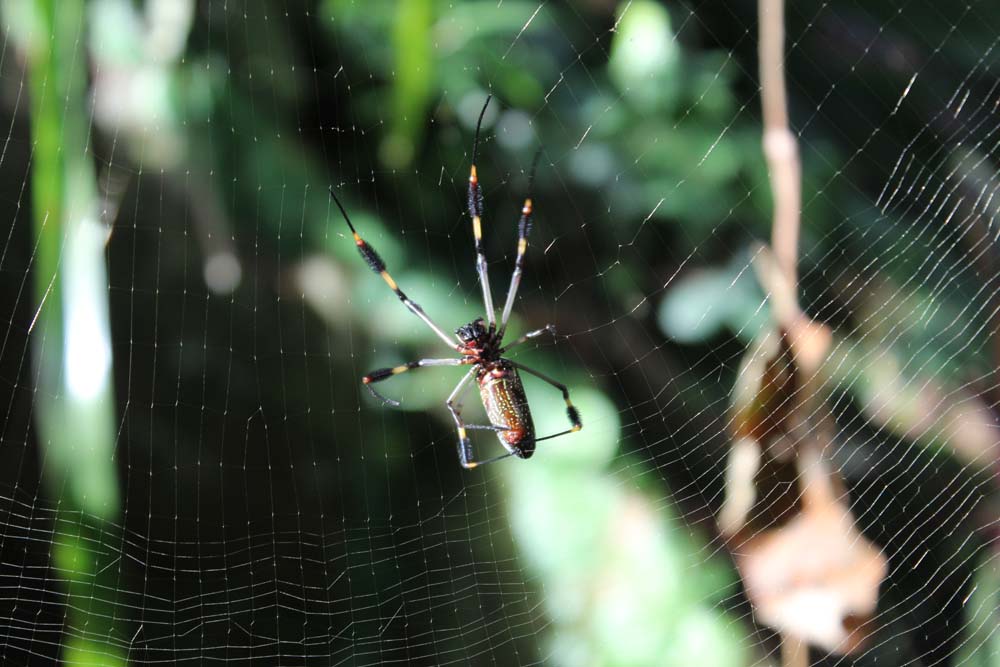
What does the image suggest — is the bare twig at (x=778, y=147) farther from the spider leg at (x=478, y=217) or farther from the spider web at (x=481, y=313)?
the spider leg at (x=478, y=217)

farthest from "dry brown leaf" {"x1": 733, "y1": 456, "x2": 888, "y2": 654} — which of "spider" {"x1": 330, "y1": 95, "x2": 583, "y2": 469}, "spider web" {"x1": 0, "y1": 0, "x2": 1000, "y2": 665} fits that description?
"spider" {"x1": 330, "y1": 95, "x2": 583, "y2": 469}

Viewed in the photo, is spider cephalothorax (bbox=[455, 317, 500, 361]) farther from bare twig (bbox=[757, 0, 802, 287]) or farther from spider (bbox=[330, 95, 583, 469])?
bare twig (bbox=[757, 0, 802, 287])

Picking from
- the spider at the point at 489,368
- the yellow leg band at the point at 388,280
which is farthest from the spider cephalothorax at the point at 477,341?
the yellow leg band at the point at 388,280

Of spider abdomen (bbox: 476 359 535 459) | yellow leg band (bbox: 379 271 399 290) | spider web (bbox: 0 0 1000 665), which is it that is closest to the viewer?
spider abdomen (bbox: 476 359 535 459)

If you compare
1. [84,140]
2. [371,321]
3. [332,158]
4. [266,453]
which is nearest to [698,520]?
[371,321]

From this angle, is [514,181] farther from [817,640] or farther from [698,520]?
[817,640]

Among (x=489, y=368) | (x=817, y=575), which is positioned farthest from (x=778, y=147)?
(x=817, y=575)
